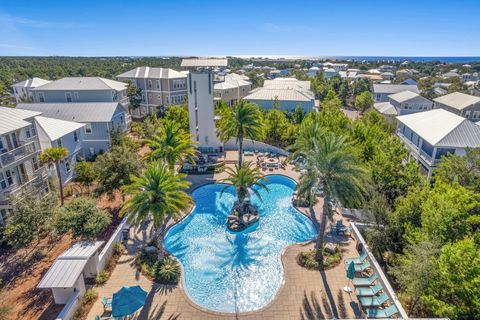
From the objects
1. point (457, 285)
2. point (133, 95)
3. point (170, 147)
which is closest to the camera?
point (457, 285)

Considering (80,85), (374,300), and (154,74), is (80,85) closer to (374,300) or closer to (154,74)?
(154,74)

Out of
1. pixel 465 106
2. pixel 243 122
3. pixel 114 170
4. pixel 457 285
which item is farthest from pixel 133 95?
pixel 465 106

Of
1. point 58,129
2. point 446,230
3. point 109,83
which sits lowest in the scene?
point 446,230

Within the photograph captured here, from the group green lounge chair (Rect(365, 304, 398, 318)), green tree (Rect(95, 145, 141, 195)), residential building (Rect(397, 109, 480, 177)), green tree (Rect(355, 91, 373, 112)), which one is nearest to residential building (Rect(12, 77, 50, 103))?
green tree (Rect(95, 145, 141, 195))

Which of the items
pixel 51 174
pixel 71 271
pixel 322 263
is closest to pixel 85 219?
pixel 71 271

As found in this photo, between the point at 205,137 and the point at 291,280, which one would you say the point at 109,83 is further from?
the point at 291,280

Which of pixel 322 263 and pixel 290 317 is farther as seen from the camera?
pixel 322 263
